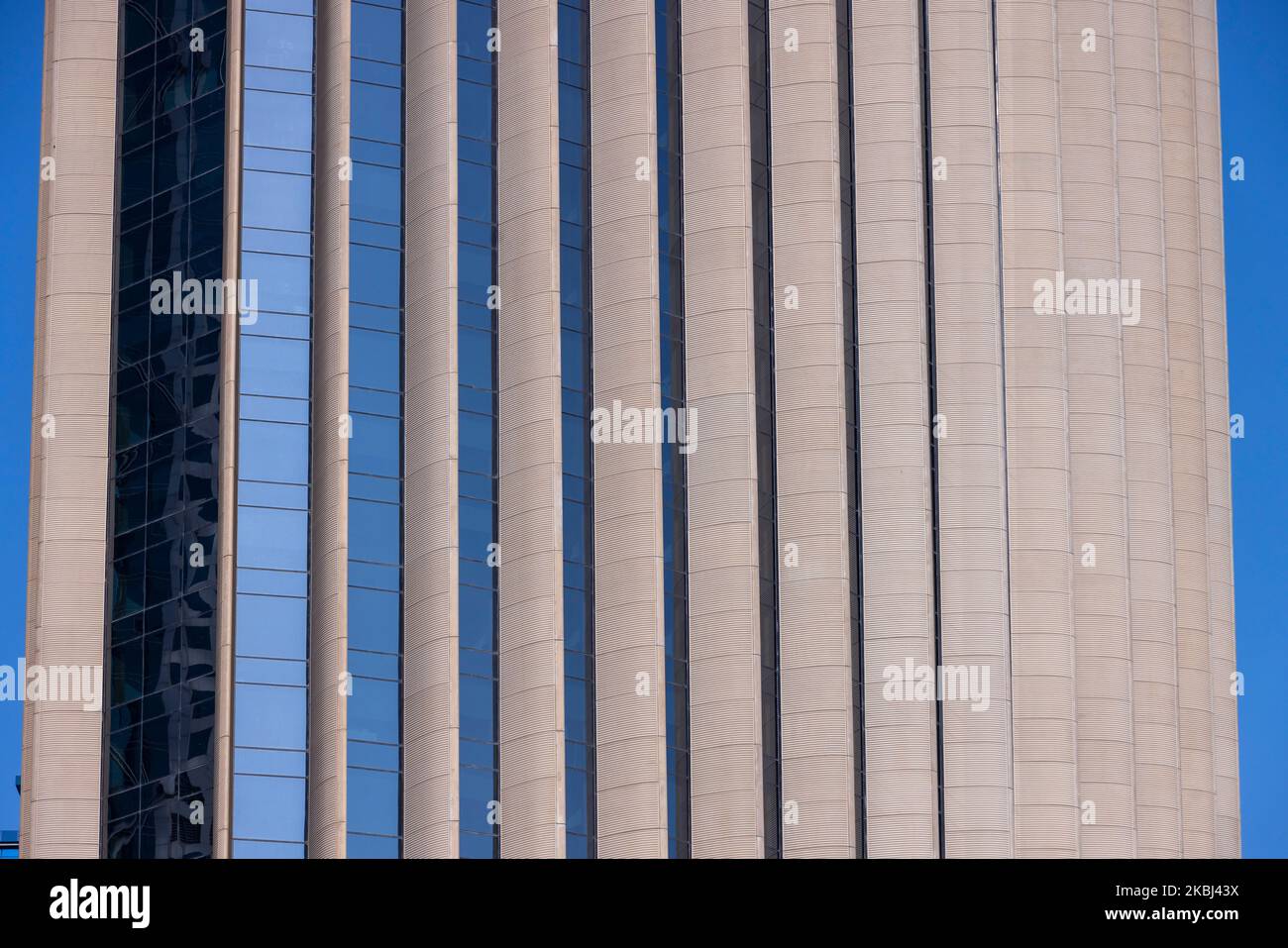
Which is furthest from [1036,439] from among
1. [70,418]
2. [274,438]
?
[70,418]

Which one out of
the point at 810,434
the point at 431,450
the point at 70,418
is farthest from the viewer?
the point at 70,418

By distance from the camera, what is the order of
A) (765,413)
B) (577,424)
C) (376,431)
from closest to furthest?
(376,431) → (577,424) → (765,413)

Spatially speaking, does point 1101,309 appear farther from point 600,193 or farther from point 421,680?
point 421,680

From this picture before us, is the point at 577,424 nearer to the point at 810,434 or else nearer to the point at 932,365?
the point at 810,434

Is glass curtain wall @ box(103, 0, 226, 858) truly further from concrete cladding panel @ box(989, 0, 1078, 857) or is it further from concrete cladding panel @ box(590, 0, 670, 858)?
concrete cladding panel @ box(989, 0, 1078, 857)

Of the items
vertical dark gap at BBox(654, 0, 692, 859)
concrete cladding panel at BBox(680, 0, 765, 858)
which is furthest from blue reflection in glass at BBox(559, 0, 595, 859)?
concrete cladding panel at BBox(680, 0, 765, 858)
